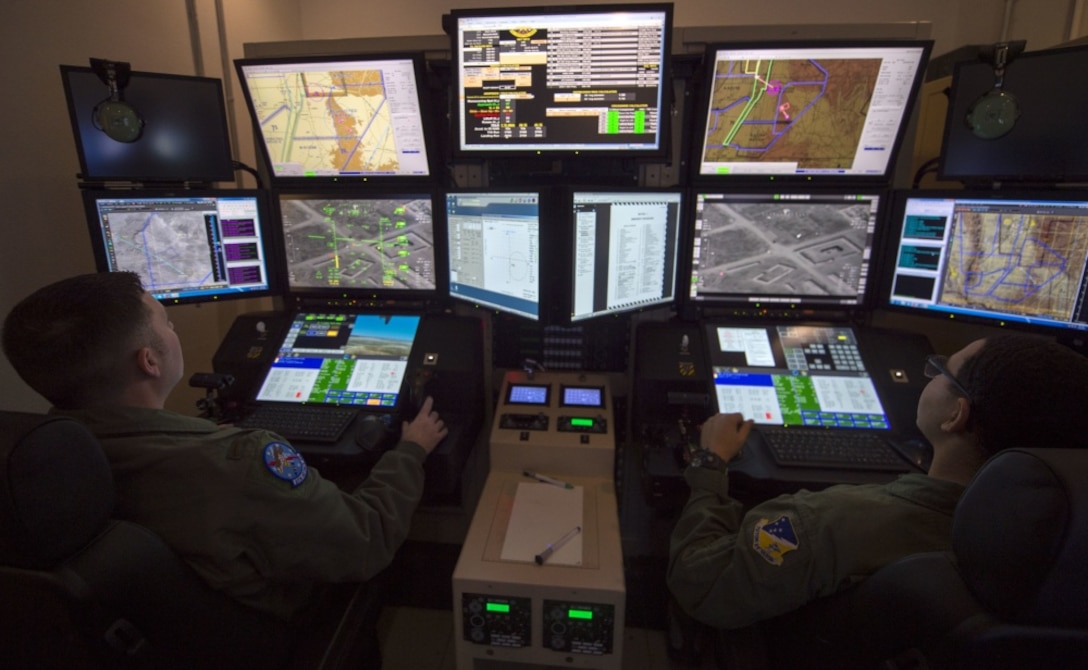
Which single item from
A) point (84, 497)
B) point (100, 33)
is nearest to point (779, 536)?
point (84, 497)

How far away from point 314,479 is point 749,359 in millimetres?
1351

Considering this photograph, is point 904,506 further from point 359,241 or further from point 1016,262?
point 359,241

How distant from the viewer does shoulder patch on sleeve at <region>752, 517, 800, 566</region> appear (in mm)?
1029

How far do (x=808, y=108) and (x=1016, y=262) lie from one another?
753 mm

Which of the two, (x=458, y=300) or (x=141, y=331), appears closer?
(x=141, y=331)

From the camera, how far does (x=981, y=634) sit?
0.65 m

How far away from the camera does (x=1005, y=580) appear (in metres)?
0.64

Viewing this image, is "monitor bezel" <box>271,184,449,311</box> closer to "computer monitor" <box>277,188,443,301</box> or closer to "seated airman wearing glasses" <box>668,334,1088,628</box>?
"computer monitor" <box>277,188,443,301</box>

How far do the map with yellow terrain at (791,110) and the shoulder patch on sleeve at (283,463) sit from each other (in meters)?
1.49

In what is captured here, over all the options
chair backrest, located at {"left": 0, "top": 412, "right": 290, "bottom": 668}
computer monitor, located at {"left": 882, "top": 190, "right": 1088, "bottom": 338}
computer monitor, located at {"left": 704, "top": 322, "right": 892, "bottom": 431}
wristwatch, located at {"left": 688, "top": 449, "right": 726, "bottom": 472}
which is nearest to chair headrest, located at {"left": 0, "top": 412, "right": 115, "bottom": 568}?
chair backrest, located at {"left": 0, "top": 412, "right": 290, "bottom": 668}

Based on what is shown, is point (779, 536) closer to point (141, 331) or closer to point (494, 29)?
point (141, 331)

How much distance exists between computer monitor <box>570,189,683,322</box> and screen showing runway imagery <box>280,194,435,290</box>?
24.4 inches

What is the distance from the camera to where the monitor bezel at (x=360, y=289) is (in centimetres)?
194

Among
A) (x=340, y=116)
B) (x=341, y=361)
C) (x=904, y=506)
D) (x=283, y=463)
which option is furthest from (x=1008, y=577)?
(x=340, y=116)
